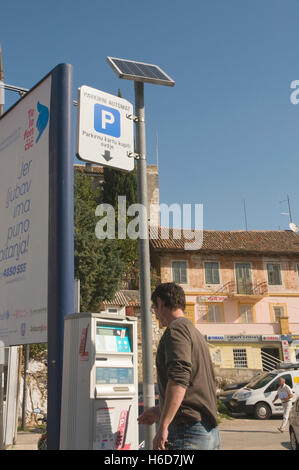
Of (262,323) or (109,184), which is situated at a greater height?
(109,184)

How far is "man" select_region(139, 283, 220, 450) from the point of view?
3463 millimetres

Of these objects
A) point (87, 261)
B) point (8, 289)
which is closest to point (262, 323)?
point (87, 261)

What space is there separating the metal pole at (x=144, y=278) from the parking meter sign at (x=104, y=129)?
201 millimetres

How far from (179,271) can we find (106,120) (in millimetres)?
33696

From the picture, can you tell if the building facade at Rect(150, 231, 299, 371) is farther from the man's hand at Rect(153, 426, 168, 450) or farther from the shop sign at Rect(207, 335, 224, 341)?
the man's hand at Rect(153, 426, 168, 450)

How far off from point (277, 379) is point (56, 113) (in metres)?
17.9

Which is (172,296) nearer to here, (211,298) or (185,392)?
(185,392)

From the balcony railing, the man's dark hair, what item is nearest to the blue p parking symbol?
the man's dark hair

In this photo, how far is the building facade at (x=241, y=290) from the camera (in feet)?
118

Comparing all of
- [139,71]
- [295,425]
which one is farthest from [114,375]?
[295,425]

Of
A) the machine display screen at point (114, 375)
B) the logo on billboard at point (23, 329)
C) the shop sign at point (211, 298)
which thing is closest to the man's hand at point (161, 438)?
the machine display screen at point (114, 375)

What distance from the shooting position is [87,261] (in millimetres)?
29734

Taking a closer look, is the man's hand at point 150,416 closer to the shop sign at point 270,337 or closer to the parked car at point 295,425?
the parked car at point 295,425
